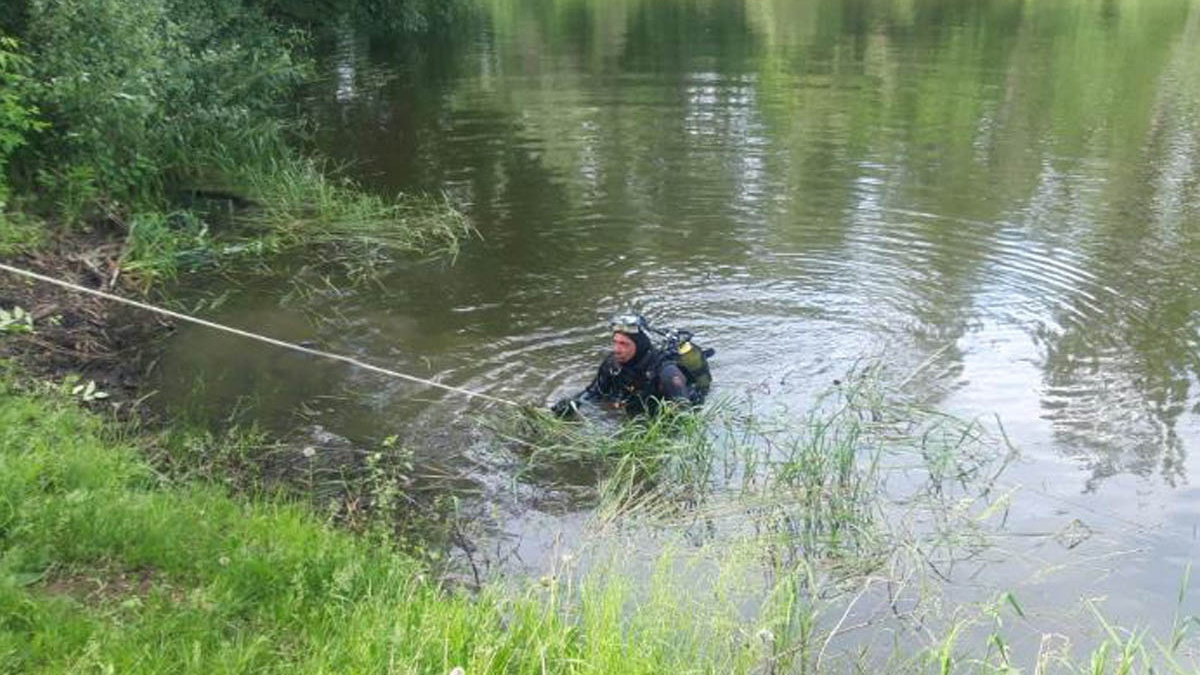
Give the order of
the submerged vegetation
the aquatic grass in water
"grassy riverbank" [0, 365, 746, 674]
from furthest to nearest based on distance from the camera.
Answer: the aquatic grass in water
the submerged vegetation
"grassy riverbank" [0, 365, 746, 674]

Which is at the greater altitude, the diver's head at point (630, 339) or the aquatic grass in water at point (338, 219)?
the aquatic grass in water at point (338, 219)

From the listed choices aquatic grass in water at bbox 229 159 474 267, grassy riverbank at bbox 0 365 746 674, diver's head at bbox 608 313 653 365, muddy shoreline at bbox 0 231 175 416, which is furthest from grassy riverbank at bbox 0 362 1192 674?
aquatic grass in water at bbox 229 159 474 267

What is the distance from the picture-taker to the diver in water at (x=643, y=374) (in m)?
7.78

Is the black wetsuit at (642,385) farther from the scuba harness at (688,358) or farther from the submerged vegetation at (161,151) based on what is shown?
the submerged vegetation at (161,151)

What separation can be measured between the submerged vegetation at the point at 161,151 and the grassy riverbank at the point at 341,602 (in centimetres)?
467

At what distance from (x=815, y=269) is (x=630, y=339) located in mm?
4189

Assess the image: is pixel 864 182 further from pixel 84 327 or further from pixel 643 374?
pixel 84 327

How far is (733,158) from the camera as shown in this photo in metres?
16.6

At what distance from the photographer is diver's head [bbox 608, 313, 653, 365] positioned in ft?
26.0

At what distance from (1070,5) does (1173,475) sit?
35398 mm

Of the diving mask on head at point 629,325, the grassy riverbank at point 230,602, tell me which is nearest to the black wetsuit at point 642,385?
the diving mask on head at point 629,325

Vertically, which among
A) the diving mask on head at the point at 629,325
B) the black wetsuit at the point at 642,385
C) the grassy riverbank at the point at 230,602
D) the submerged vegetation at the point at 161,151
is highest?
the submerged vegetation at the point at 161,151

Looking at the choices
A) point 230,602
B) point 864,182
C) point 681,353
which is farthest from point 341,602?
point 864,182

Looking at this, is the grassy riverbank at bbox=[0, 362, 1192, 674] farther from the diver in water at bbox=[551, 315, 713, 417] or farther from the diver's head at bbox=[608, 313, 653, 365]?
the diver's head at bbox=[608, 313, 653, 365]
